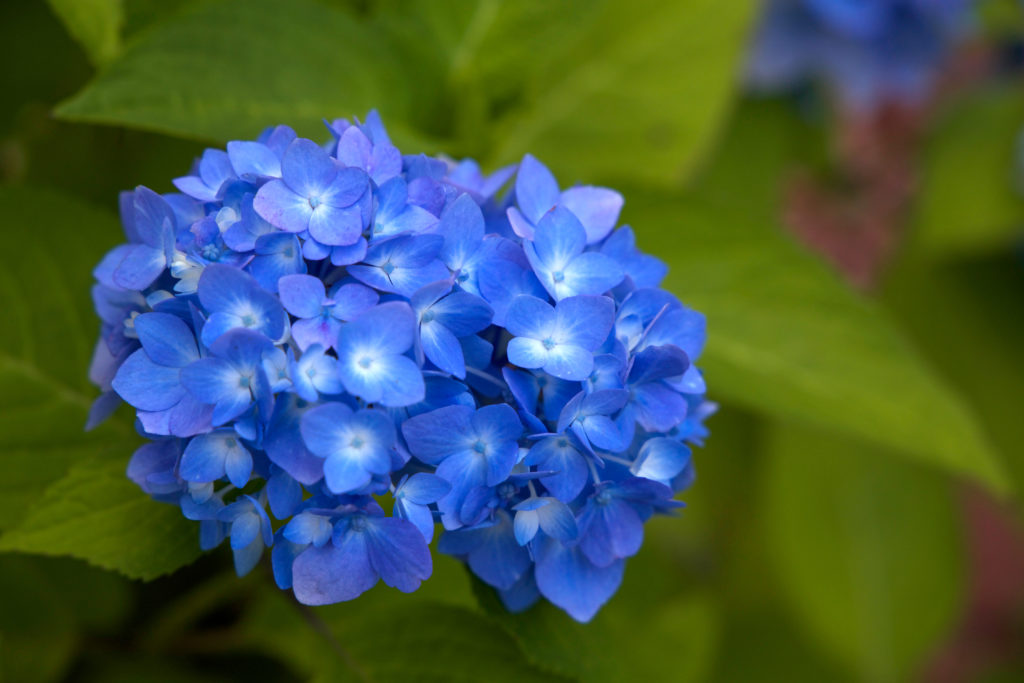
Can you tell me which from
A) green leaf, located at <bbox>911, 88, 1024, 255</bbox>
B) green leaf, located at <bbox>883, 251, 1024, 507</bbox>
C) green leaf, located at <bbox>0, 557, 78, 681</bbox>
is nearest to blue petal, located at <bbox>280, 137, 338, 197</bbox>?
green leaf, located at <bbox>0, 557, 78, 681</bbox>

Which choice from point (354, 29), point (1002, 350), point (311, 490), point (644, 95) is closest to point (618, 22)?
point (644, 95)

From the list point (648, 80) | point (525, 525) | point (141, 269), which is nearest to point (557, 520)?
point (525, 525)

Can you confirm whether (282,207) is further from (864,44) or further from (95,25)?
(864,44)

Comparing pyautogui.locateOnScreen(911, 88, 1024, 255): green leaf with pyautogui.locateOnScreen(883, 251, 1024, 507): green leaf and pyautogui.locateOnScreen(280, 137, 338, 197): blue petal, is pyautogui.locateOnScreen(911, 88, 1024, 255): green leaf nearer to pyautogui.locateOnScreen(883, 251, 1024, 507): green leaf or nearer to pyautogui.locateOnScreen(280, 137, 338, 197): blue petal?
pyautogui.locateOnScreen(883, 251, 1024, 507): green leaf

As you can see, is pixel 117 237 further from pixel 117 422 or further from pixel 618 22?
pixel 618 22

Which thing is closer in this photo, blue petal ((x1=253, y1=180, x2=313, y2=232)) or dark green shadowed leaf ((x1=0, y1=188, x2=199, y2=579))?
blue petal ((x1=253, y1=180, x2=313, y2=232))


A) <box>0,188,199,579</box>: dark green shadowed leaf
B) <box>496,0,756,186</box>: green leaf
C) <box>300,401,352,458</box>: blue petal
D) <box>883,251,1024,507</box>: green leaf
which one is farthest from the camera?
<box>883,251,1024,507</box>: green leaf
